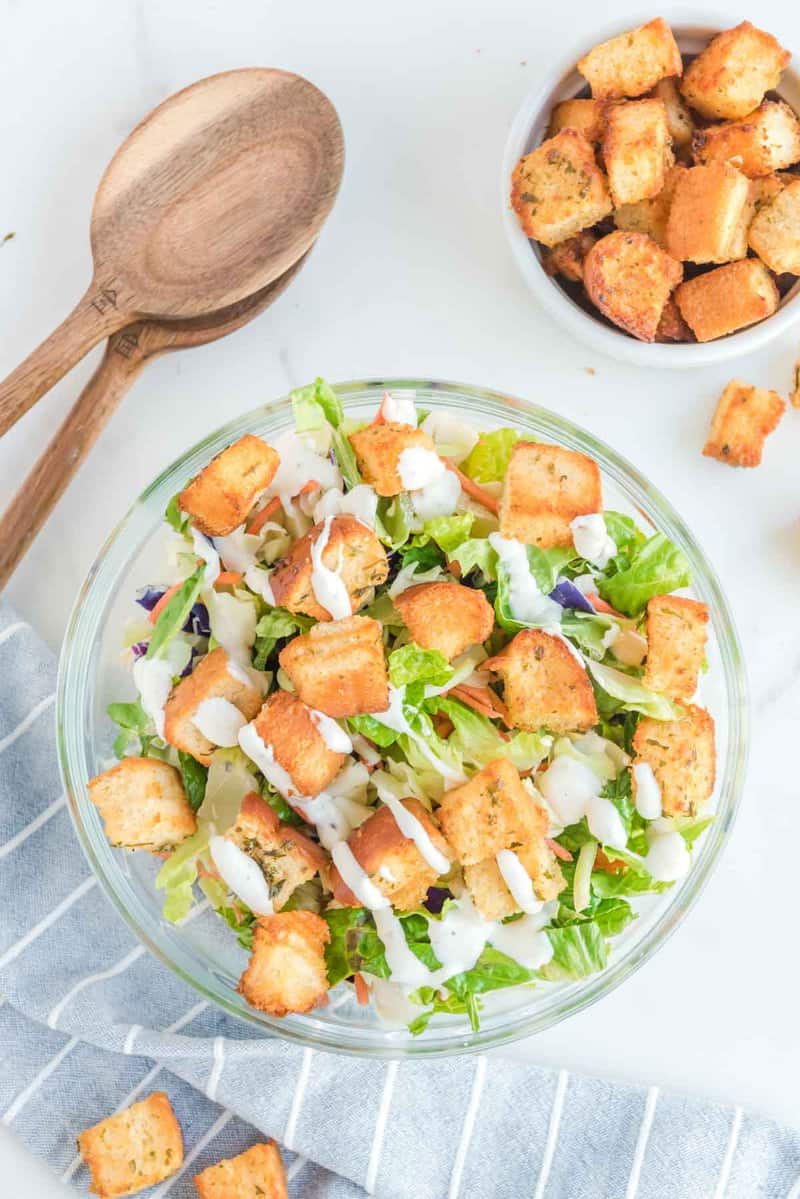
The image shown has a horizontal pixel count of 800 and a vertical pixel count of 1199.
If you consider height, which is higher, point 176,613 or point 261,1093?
point 176,613

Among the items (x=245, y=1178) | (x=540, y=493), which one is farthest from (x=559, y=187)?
(x=245, y=1178)

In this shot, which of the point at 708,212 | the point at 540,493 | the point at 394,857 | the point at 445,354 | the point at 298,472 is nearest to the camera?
the point at 394,857

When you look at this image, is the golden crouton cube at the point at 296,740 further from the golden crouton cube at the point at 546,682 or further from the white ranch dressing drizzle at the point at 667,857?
the white ranch dressing drizzle at the point at 667,857

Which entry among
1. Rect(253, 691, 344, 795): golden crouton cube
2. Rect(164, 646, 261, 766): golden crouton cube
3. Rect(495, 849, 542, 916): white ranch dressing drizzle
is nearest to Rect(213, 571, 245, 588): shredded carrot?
Rect(164, 646, 261, 766): golden crouton cube

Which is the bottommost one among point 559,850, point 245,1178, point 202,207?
point 245,1178

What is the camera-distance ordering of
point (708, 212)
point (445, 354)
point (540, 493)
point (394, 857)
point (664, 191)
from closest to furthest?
point (394, 857) → point (540, 493) → point (708, 212) → point (664, 191) → point (445, 354)

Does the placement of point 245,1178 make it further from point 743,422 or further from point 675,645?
point 743,422

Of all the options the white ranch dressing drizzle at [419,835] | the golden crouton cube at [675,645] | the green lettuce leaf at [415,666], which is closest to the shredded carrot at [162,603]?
the green lettuce leaf at [415,666]
